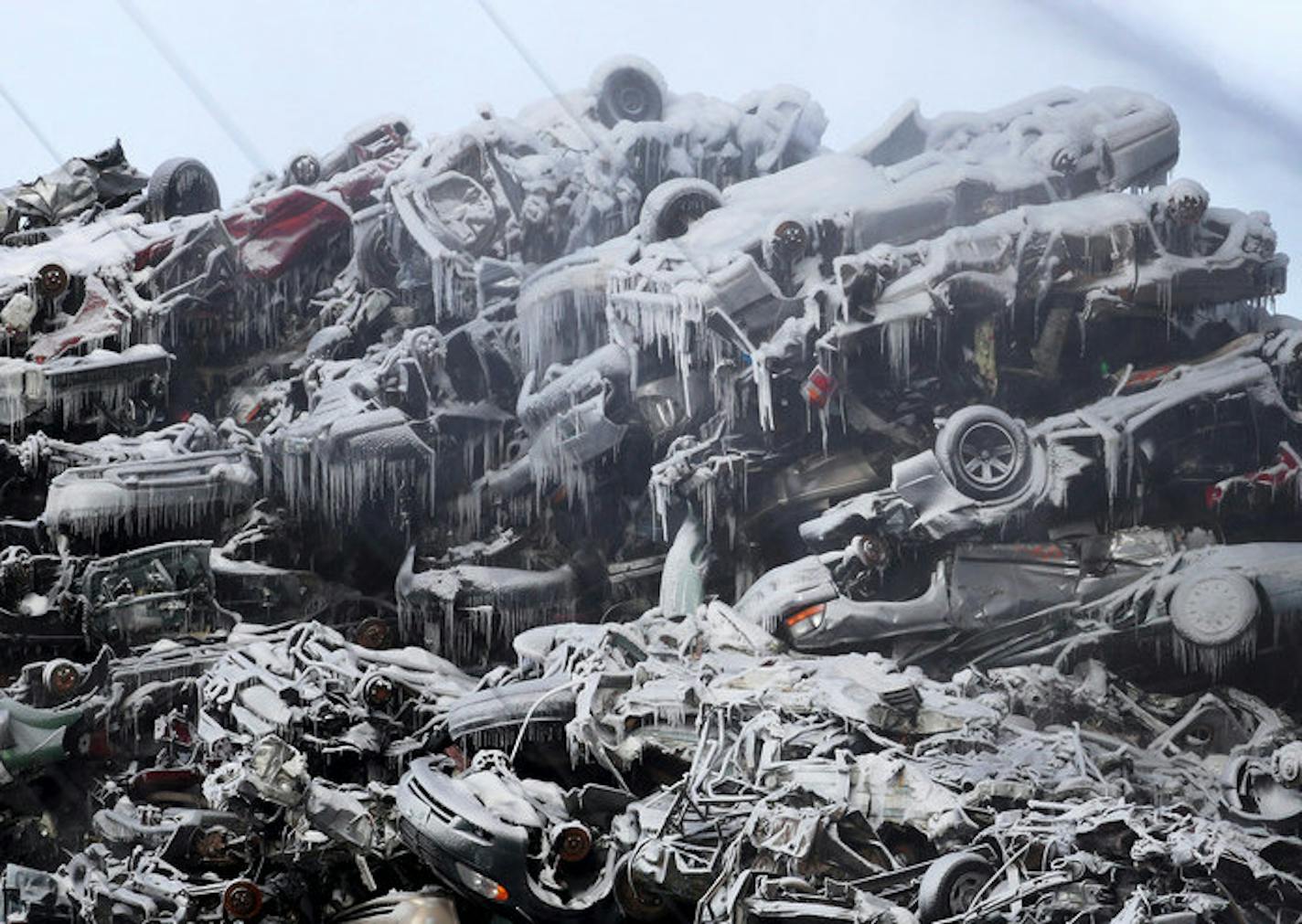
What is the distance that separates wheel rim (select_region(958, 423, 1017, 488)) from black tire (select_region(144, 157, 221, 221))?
6419 millimetres

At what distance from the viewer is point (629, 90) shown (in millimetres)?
12102

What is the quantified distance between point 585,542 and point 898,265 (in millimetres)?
2268

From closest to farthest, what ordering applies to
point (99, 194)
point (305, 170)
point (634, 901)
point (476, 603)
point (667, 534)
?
point (634, 901), point (667, 534), point (476, 603), point (305, 170), point (99, 194)

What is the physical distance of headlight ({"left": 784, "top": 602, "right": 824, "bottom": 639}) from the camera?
10273 mm

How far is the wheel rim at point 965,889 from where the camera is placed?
887 centimetres

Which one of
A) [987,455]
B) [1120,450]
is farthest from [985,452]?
[1120,450]

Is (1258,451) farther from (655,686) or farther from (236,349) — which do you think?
(236,349)

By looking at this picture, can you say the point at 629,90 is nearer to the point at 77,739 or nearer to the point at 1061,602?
the point at 1061,602

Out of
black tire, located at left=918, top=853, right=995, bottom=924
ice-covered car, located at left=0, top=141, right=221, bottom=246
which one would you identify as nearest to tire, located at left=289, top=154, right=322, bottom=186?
ice-covered car, located at left=0, top=141, right=221, bottom=246

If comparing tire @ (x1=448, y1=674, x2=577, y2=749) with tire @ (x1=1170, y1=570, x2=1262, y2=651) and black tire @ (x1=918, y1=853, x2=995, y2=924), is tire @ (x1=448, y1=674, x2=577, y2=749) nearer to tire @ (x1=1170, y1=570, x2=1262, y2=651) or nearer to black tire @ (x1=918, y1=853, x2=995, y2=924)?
black tire @ (x1=918, y1=853, x2=995, y2=924)

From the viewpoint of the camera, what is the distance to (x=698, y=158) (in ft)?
38.7

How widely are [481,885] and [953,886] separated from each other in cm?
237

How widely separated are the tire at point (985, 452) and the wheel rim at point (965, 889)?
183cm

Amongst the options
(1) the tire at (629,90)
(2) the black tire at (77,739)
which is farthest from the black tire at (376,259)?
(2) the black tire at (77,739)
